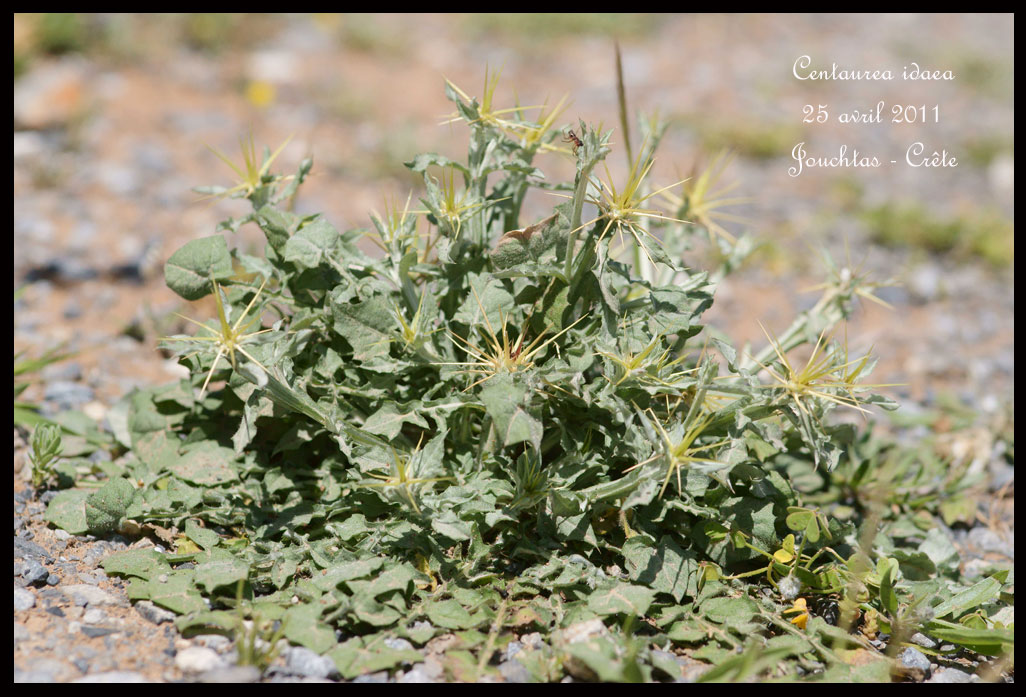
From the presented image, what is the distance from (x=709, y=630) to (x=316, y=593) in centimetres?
105

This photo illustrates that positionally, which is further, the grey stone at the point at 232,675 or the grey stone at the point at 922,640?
the grey stone at the point at 922,640

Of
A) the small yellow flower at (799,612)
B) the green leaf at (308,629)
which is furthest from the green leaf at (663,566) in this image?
the green leaf at (308,629)

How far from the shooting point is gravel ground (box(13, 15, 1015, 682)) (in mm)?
2580

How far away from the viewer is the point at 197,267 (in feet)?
9.12

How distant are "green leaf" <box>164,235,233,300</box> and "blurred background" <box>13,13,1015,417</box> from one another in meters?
1.12

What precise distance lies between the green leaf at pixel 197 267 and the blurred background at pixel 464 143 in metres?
1.12

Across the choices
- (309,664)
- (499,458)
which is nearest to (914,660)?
(499,458)

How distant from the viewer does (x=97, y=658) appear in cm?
216

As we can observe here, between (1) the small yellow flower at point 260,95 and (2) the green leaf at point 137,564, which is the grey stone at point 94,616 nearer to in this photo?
(2) the green leaf at point 137,564

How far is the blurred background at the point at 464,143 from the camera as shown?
15.0ft

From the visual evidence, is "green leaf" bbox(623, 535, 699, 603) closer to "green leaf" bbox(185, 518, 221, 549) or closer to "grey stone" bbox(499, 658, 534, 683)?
"grey stone" bbox(499, 658, 534, 683)

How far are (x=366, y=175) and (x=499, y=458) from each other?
3672mm
